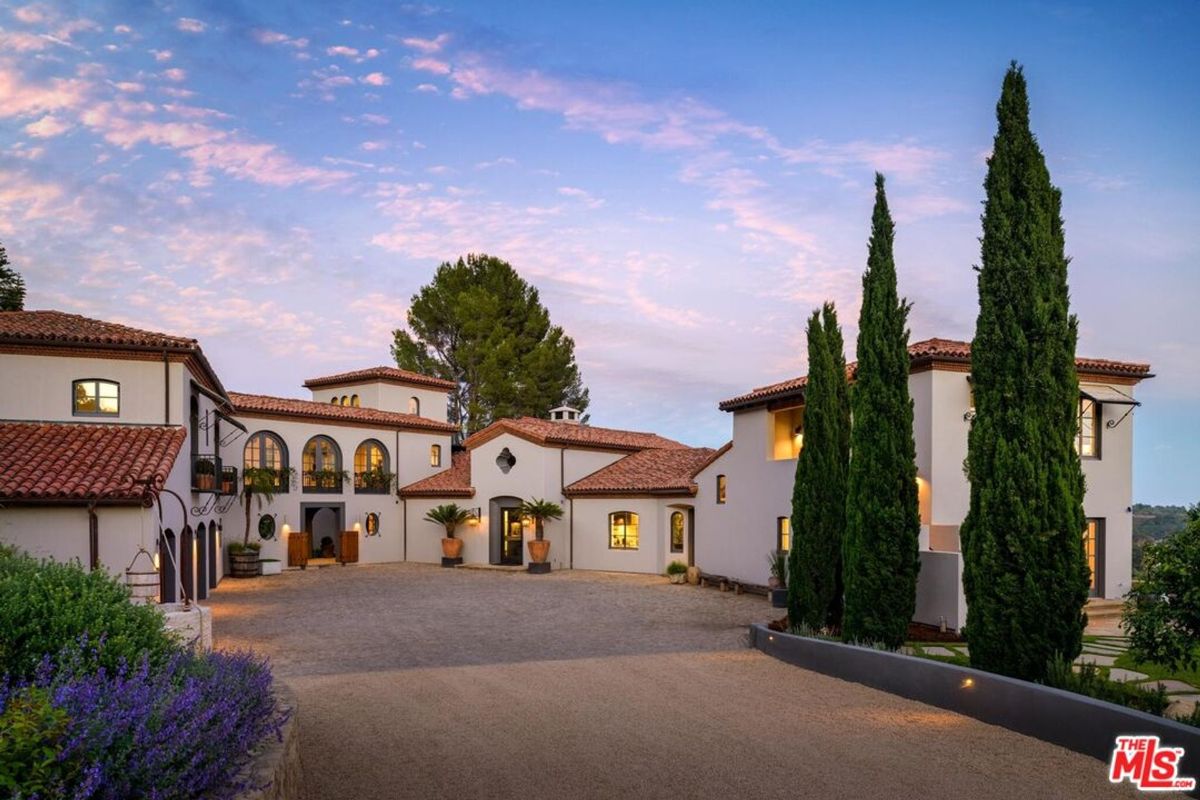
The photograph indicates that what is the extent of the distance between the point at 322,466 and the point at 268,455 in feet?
6.73

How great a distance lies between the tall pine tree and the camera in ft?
44.8

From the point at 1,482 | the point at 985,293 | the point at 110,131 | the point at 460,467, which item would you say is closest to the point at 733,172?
the point at 985,293

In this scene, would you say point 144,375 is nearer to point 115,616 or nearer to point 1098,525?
point 115,616

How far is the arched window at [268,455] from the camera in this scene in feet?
92.6

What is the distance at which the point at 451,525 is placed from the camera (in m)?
30.3

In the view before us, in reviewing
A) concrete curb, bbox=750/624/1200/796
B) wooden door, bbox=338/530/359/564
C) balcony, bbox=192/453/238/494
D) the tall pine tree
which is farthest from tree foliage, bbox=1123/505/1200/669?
wooden door, bbox=338/530/359/564

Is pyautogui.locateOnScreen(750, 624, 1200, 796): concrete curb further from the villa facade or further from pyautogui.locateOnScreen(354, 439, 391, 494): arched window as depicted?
pyautogui.locateOnScreen(354, 439, 391, 494): arched window

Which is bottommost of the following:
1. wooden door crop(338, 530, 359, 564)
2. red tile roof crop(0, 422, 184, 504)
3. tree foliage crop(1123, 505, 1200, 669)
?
wooden door crop(338, 530, 359, 564)

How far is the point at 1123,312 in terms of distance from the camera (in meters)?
14.3

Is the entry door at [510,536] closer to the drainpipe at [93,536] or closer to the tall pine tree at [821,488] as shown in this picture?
the drainpipe at [93,536]

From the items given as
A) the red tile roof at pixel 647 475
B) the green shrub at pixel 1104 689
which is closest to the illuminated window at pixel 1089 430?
the red tile roof at pixel 647 475

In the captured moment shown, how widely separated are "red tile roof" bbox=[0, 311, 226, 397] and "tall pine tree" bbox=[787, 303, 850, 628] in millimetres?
13282

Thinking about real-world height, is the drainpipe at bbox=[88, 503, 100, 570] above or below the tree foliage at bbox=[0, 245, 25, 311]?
below

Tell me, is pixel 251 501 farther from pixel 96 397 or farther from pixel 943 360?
pixel 943 360
